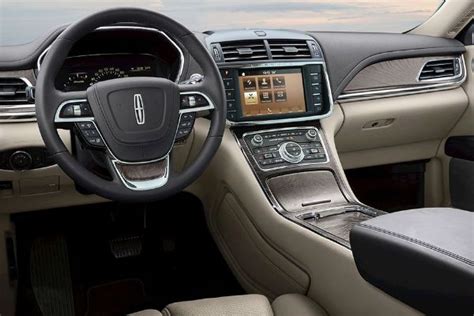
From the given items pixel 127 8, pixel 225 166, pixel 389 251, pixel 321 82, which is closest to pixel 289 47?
pixel 321 82

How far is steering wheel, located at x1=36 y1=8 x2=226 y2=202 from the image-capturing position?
4.29 feet

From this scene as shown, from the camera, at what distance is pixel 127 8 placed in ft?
4.39

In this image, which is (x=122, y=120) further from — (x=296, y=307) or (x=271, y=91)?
(x=271, y=91)

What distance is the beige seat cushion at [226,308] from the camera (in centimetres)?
134

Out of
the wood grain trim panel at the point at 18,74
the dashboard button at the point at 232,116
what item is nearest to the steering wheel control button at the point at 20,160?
the wood grain trim panel at the point at 18,74

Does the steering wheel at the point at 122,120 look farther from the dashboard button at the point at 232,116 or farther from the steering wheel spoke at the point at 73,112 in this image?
the dashboard button at the point at 232,116

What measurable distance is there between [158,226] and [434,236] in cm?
131

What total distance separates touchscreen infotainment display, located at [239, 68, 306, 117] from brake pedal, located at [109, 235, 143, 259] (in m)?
0.63

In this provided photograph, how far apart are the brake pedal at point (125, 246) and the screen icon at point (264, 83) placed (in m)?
0.70

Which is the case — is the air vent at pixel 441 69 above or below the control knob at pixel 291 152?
above

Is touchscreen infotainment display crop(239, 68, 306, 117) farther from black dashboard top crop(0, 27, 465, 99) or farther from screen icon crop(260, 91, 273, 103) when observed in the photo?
black dashboard top crop(0, 27, 465, 99)

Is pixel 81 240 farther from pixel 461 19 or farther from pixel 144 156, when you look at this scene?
pixel 461 19

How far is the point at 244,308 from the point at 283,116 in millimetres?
732

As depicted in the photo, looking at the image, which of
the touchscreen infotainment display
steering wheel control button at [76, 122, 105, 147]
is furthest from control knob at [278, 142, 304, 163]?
steering wheel control button at [76, 122, 105, 147]
